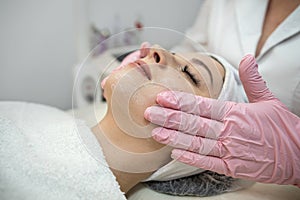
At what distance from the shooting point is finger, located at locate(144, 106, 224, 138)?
832mm

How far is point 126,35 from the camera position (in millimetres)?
1889

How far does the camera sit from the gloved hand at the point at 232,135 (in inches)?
32.3

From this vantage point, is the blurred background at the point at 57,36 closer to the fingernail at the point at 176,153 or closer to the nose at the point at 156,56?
the nose at the point at 156,56

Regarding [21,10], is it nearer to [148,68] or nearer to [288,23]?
[148,68]

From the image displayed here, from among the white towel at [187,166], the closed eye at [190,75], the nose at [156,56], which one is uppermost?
the nose at [156,56]

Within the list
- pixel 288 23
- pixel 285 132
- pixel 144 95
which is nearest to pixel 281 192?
pixel 285 132

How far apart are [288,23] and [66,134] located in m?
0.92

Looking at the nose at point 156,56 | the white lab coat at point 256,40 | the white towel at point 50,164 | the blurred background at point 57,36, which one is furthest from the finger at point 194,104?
the blurred background at point 57,36

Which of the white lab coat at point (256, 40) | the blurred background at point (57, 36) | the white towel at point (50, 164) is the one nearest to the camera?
the white towel at point (50, 164)

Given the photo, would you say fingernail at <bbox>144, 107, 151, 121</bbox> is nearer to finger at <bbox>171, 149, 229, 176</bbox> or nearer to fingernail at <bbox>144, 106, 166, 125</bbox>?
fingernail at <bbox>144, 106, 166, 125</bbox>

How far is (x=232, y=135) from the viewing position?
2.72 feet

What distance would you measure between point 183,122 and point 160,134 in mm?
71

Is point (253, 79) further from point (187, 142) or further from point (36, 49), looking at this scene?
point (36, 49)

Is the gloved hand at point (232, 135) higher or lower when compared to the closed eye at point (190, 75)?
lower
